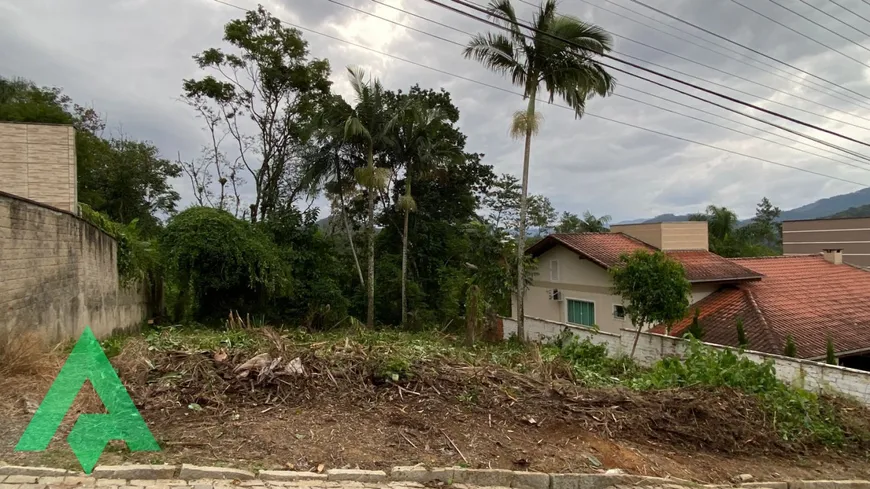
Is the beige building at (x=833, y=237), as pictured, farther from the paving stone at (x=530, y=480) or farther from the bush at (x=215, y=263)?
the paving stone at (x=530, y=480)

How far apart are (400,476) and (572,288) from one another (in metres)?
15.5

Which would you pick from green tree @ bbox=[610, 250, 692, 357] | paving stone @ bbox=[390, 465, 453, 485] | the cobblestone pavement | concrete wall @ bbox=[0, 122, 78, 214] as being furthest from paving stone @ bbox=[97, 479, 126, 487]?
green tree @ bbox=[610, 250, 692, 357]

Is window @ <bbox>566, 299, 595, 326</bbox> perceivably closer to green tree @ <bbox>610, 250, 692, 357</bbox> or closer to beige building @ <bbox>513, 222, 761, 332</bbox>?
beige building @ <bbox>513, 222, 761, 332</bbox>

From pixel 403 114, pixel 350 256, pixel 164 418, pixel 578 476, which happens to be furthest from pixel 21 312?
pixel 350 256

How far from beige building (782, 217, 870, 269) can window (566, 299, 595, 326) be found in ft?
82.3

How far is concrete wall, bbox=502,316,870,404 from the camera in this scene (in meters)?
8.57

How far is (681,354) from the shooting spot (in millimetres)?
11453

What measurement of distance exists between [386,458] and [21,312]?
565 centimetres

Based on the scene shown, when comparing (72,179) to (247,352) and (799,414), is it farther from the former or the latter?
(799,414)

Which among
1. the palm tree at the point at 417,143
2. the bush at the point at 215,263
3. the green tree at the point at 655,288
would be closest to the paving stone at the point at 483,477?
the green tree at the point at 655,288

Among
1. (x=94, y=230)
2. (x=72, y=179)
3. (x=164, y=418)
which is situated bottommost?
(x=164, y=418)

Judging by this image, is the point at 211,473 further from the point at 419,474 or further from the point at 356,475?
the point at 419,474

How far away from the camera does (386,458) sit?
4.07 metres

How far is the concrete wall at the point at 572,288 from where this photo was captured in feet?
54.3
